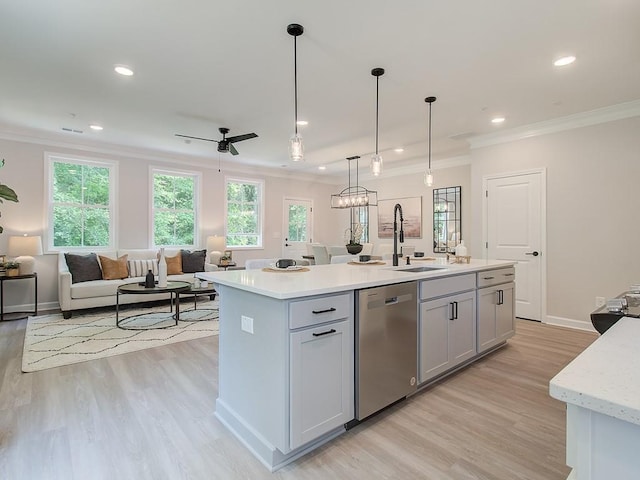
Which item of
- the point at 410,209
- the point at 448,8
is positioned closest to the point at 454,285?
the point at 448,8

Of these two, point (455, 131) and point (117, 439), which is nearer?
point (117, 439)

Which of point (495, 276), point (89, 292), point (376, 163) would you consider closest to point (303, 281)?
point (376, 163)

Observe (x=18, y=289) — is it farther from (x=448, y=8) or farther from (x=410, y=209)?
(x=410, y=209)

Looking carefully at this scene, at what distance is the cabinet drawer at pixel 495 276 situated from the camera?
3.04m

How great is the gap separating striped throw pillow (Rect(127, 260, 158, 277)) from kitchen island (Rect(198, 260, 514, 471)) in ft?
12.8

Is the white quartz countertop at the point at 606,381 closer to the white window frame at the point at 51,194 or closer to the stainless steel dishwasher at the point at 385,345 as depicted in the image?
the stainless steel dishwasher at the point at 385,345

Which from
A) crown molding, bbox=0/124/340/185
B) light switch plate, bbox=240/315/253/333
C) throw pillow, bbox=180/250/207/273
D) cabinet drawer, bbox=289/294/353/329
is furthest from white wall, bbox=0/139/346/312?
cabinet drawer, bbox=289/294/353/329

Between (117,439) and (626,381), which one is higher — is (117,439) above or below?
below

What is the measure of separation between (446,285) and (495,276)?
0.91m

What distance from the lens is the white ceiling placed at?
7.41 ft

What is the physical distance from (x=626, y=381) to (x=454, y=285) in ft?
7.01

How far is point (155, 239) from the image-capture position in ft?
20.2

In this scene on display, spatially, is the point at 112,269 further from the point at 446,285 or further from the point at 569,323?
the point at 569,323

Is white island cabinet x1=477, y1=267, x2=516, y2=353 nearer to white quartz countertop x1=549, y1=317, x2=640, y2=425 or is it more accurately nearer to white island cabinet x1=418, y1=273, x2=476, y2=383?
white island cabinet x1=418, y1=273, x2=476, y2=383
